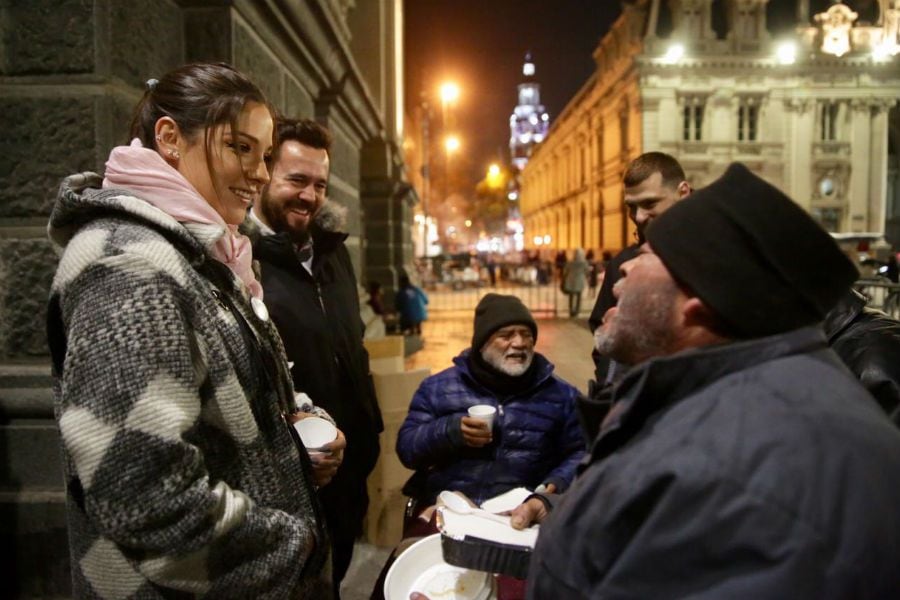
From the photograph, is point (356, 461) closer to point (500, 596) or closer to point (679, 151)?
point (500, 596)

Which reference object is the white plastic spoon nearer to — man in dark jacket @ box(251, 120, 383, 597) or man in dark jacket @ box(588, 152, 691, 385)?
man in dark jacket @ box(251, 120, 383, 597)

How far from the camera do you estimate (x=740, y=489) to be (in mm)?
1057

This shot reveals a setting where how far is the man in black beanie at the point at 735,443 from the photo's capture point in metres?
1.03

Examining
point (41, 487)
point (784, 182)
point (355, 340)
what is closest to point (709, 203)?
point (355, 340)

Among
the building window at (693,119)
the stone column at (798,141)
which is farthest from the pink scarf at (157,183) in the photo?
the stone column at (798,141)

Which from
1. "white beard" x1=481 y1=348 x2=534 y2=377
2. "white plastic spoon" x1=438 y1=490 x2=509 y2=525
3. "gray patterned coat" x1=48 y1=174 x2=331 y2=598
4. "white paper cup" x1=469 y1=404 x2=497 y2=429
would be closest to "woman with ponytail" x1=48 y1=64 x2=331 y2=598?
"gray patterned coat" x1=48 y1=174 x2=331 y2=598

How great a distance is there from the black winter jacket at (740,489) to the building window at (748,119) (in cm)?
4638

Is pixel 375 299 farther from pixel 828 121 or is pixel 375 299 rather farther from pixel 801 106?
pixel 828 121

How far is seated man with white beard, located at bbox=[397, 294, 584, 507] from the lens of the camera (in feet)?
9.67

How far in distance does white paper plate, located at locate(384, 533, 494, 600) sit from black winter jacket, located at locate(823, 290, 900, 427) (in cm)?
143

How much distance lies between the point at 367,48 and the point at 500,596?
9.07m

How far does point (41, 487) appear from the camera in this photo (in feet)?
8.55

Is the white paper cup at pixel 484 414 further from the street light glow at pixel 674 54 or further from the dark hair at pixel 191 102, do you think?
the street light glow at pixel 674 54

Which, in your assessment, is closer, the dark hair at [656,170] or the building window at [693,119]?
the dark hair at [656,170]
